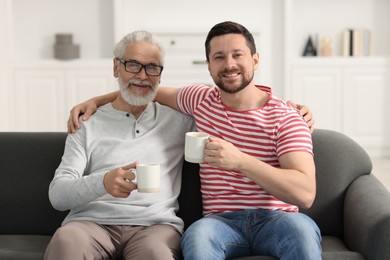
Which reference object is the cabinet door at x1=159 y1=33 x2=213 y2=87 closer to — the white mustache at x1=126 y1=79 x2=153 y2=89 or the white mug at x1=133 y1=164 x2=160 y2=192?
the white mustache at x1=126 y1=79 x2=153 y2=89

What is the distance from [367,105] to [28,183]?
14.3 ft

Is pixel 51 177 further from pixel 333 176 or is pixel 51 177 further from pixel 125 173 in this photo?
pixel 333 176

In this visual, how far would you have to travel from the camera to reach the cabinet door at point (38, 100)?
21.7 feet

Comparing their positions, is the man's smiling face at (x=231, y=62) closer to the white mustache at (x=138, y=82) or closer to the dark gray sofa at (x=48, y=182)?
the white mustache at (x=138, y=82)

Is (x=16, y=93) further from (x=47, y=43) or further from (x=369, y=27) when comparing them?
(x=369, y=27)

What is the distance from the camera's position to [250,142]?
2.68 meters

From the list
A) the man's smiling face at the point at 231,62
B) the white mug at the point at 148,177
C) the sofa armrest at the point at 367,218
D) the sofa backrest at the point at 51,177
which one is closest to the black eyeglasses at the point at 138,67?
the man's smiling face at the point at 231,62

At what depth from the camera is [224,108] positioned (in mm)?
2740

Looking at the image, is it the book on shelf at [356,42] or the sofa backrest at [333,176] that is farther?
the book on shelf at [356,42]

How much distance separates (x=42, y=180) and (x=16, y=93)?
12.7 feet

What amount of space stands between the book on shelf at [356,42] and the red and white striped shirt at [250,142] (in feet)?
13.8

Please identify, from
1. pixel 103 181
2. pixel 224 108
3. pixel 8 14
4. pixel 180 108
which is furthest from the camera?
pixel 8 14

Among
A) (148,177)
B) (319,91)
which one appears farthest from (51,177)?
(319,91)

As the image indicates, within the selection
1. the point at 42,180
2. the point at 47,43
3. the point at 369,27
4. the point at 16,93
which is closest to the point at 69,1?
the point at 47,43
